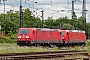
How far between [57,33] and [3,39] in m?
17.2

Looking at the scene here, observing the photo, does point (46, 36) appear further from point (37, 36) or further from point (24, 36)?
point (24, 36)

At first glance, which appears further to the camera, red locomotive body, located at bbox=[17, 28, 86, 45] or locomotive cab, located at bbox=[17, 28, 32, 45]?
red locomotive body, located at bbox=[17, 28, 86, 45]

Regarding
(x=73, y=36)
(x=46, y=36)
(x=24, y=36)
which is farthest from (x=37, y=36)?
(x=73, y=36)

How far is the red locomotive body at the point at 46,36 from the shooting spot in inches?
1455

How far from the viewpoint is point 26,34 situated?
3734 centimetres

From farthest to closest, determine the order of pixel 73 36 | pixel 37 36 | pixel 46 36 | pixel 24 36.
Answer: pixel 73 36
pixel 46 36
pixel 37 36
pixel 24 36

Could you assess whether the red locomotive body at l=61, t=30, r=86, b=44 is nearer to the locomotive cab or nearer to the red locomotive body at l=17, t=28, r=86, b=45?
the red locomotive body at l=17, t=28, r=86, b=45

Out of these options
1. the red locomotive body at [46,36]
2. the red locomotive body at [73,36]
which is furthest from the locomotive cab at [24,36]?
the red locomotive body at [73,36]

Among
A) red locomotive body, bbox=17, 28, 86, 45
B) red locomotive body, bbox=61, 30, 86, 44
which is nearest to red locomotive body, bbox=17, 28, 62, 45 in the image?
red locomotive body, bbox=17, 28, 86, 45

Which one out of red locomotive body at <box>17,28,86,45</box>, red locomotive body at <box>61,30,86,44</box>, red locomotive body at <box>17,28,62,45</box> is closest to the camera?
red locomotive body at <box>17,28,62,45</box>

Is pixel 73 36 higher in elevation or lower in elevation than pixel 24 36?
lower

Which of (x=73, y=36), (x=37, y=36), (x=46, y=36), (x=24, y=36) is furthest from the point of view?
(x=73, y=36)

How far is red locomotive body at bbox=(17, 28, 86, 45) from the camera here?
1455 inches

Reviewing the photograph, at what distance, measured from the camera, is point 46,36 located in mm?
39906
